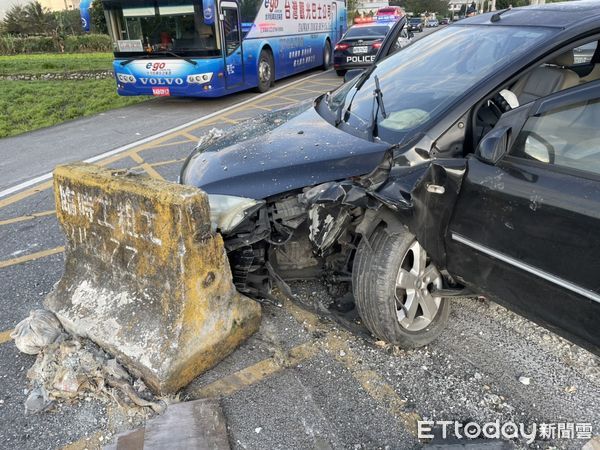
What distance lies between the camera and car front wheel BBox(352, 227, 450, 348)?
100.0 inches

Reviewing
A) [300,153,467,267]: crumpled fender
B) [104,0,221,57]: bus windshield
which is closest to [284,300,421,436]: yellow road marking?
[300,153,467,267]: crumpled fender

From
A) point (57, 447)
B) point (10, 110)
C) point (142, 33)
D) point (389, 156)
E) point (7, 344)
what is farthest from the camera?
point (10, 110)

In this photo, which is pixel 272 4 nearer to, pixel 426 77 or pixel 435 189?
pixel 426 77

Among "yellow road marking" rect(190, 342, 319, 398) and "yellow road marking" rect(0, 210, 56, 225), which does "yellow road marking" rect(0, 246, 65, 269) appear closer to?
"yellow road marking" rect(0, 210, 56, 225)

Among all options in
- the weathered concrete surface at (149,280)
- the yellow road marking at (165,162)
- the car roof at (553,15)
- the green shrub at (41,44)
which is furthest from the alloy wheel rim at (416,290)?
the green shrub at (41,44)

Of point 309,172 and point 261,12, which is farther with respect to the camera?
point 261,12

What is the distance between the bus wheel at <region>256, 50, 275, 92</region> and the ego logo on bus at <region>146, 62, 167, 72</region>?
2861 millimetres

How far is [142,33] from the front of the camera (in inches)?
380

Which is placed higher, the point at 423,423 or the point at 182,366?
the point at 182,366

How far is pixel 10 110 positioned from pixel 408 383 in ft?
39.5

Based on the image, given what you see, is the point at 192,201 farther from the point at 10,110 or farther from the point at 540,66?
the point at 10,110

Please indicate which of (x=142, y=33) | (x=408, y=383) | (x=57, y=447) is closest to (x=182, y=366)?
(x=57, y=447)

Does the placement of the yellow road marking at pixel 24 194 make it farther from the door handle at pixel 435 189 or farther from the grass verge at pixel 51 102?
the door handle at pixel 435 189

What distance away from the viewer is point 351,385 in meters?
2.53
